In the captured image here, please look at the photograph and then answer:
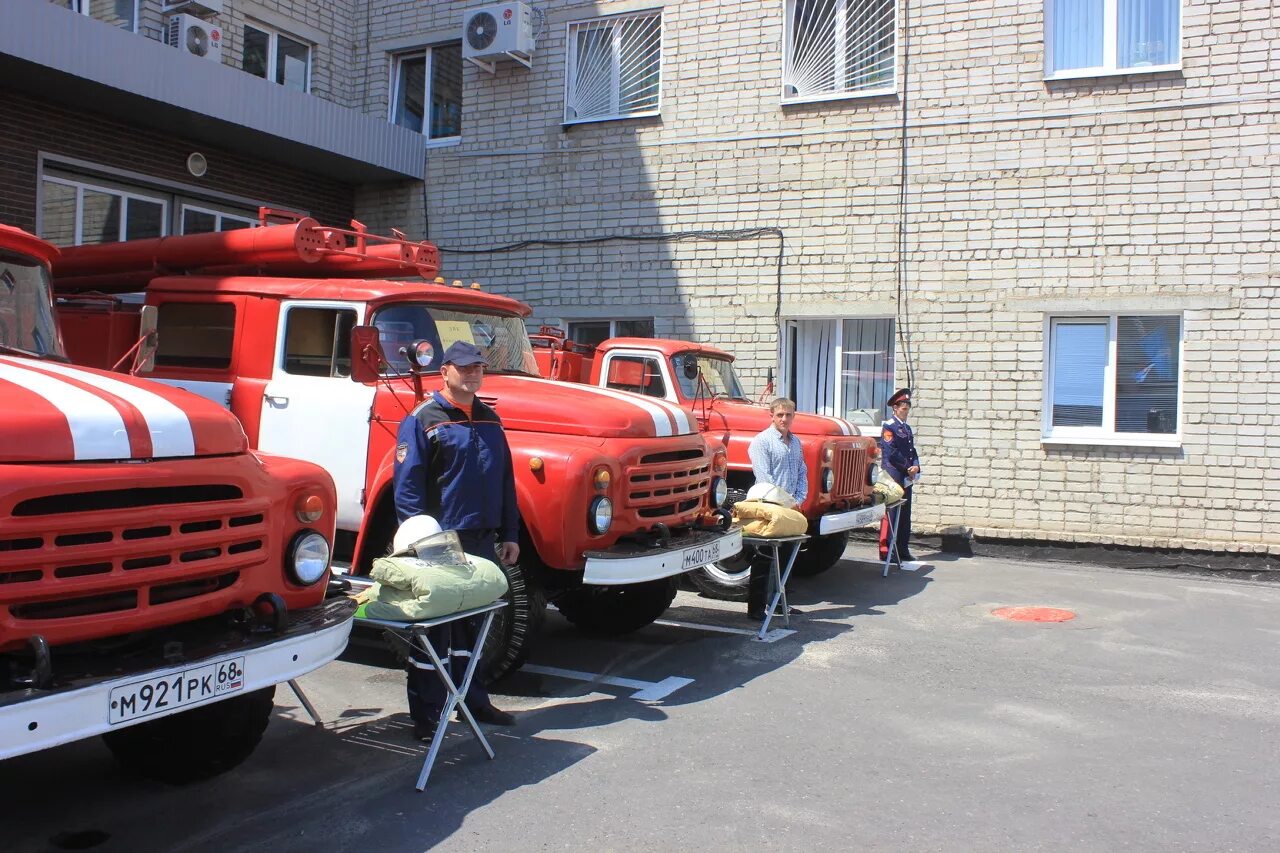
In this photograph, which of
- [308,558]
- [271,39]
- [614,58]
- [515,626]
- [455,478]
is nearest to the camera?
[308,558]

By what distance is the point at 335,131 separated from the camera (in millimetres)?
13250

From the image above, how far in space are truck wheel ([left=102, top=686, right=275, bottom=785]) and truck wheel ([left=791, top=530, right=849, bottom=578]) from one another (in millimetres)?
6186

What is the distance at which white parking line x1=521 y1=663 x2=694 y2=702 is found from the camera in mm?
5977

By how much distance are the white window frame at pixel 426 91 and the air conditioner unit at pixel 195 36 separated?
3.00m

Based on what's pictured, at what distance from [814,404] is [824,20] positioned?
4.52 m

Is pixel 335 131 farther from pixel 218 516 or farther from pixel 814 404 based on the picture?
pixel 218 516

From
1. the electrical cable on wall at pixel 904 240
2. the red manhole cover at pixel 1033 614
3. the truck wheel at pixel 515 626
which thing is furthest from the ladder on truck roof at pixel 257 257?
the electrical cable on wall at pixel 904 240

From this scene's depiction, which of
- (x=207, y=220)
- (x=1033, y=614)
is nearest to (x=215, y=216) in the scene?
(x=207, y=220)

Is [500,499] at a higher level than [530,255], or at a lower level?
lower

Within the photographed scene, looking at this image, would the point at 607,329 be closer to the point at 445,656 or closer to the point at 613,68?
→ the point at 613,68

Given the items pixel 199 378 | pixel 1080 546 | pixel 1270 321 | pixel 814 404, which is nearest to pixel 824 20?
pixel 814 404

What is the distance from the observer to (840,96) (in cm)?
1244

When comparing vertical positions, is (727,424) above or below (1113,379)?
below

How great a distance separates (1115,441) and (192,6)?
1134 cm
